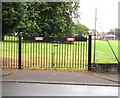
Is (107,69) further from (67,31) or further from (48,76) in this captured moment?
(67,31)

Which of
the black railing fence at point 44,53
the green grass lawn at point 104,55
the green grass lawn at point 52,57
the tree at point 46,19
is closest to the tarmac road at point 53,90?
the black railing fence at point 44,53

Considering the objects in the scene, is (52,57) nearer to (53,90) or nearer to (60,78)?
(60,78)

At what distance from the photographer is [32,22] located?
111 feet

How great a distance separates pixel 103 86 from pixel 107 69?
226 centimetres

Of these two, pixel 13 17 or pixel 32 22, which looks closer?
pixel 13 17

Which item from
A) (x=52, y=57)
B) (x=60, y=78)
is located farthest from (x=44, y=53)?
(x=60, y=78)

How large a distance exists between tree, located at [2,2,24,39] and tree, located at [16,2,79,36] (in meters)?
22.7

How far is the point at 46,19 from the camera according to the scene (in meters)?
34.1

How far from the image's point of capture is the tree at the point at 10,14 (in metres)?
9.06

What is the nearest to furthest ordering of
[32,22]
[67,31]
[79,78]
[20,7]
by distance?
[79,78] < [20,7] < [32,22] < [67,31]

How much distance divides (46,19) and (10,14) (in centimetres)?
2512

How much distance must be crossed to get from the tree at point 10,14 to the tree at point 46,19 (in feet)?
74.3

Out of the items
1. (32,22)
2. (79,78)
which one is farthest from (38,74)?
(32,22)

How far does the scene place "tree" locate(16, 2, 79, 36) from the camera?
3316cm
